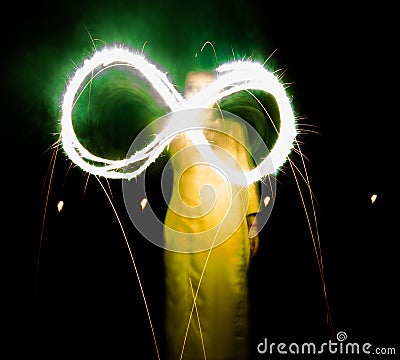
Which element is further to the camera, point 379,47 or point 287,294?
point 287,294

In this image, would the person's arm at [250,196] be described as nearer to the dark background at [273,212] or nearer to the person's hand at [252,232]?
the person's hand at [252,232]

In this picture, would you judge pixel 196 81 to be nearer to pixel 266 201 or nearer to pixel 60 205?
pixel 266 201

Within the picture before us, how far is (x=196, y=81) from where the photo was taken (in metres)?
1.79

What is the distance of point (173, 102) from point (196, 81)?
0.18 m

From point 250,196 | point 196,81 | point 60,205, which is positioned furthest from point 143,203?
point 196,81

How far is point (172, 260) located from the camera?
180cm

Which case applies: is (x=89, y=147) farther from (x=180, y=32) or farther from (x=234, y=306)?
(x=234, y=306)

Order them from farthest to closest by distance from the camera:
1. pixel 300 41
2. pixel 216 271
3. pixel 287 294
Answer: pixel 287 294 → pixel 300 41 → pixel 216 271

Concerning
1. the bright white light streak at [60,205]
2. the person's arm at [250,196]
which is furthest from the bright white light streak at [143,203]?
the person's arm at [250,196]

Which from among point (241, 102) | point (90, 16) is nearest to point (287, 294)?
point (241, 102)

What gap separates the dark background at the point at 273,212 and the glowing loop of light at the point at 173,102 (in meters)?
0.24

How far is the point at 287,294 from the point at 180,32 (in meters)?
1.75

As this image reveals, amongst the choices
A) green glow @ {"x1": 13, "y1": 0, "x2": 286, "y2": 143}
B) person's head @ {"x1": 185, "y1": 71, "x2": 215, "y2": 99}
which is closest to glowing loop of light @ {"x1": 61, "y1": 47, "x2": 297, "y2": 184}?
person's head @ {"x1": 185, "y1": 71, "x2": 215, "y2": 99}

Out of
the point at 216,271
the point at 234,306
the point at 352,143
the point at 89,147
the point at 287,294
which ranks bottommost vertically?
the point at 234,306
